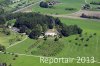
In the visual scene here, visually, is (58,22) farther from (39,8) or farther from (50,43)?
(39,8)

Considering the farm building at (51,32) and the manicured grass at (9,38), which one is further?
the farm building at (51,32)

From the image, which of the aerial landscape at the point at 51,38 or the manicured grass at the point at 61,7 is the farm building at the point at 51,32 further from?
the manicured grass at the point at 61,7

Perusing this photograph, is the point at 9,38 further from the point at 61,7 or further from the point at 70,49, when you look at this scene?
the point at 61,7

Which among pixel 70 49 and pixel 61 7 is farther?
pixel 61 7

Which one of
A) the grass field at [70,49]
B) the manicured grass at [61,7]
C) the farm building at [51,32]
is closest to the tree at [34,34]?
the grass field at [70,49]

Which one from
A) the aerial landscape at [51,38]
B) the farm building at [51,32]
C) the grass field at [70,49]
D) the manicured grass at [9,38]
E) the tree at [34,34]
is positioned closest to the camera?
the grass field at [70,49]

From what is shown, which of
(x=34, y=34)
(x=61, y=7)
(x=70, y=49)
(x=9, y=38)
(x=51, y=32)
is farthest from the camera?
(x=61, y=7)

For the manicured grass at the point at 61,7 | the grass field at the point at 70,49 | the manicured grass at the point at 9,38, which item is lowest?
the manicured grass at the point at 61,7

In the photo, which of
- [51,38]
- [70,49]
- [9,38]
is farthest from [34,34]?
[70,49]

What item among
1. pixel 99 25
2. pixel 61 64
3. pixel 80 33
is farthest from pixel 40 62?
pixel 99 25
